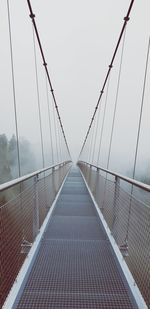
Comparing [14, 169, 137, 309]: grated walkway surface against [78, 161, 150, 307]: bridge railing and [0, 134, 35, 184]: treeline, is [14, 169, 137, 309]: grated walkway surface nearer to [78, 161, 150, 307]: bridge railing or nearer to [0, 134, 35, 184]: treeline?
[78, 161, 150, 307]: bridge railing

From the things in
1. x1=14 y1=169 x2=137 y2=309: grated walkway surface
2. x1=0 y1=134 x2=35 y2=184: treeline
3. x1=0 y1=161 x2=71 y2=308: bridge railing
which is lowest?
x1=0 y1=134 x2=35 y2=184: treeline

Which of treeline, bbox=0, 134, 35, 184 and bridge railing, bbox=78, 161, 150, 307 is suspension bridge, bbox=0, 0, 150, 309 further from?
treeline, bbox=0, 134, 35, 184

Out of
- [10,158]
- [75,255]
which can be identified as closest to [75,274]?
[75,255]

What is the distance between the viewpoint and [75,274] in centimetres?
237

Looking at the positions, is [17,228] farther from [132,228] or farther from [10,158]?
[10,158]

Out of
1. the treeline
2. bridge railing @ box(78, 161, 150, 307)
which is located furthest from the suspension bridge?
the treeline

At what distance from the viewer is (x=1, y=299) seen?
70.3 inches

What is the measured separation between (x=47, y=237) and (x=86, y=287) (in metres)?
1.22

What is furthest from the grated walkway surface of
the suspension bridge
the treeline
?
the treeline

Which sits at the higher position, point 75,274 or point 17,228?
point 17,228

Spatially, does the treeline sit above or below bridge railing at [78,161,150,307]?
below

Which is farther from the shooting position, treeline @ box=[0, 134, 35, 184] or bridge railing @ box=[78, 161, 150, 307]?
treeline @ box=[0, 134, 35, 184]

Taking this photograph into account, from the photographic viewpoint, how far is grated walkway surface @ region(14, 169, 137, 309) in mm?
1975

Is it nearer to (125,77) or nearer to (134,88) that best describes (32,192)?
(125,77)
